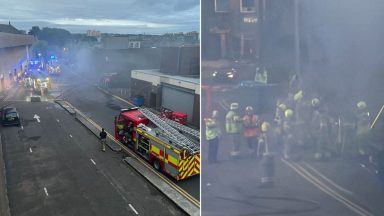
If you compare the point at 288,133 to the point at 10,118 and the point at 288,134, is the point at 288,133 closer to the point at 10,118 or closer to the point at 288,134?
the point at 288,134

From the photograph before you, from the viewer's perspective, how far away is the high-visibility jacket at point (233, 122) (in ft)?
8.94

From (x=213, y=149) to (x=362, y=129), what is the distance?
1.29 meters

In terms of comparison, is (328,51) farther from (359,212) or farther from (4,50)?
(4,50)

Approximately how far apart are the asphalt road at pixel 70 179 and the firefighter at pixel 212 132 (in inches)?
240

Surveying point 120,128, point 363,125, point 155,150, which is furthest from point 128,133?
point 363,125

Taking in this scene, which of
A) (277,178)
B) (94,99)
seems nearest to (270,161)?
(277,178)

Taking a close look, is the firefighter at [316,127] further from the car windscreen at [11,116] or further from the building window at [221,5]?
the car windscreen at [11,116]

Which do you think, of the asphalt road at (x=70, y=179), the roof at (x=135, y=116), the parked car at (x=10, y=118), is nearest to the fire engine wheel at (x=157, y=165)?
the asphalt road at (x=70, y=179)

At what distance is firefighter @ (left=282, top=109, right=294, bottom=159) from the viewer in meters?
2.78

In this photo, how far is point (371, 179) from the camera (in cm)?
296

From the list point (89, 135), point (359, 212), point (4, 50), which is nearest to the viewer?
point (359, 212)

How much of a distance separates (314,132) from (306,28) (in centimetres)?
87

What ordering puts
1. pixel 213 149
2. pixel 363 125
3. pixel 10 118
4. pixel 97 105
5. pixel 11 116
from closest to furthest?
pixel 363 125 < pixel 213 149 < pixel 10 118 < pixel 11 116 < pixel 97 105

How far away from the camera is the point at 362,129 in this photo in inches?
111
